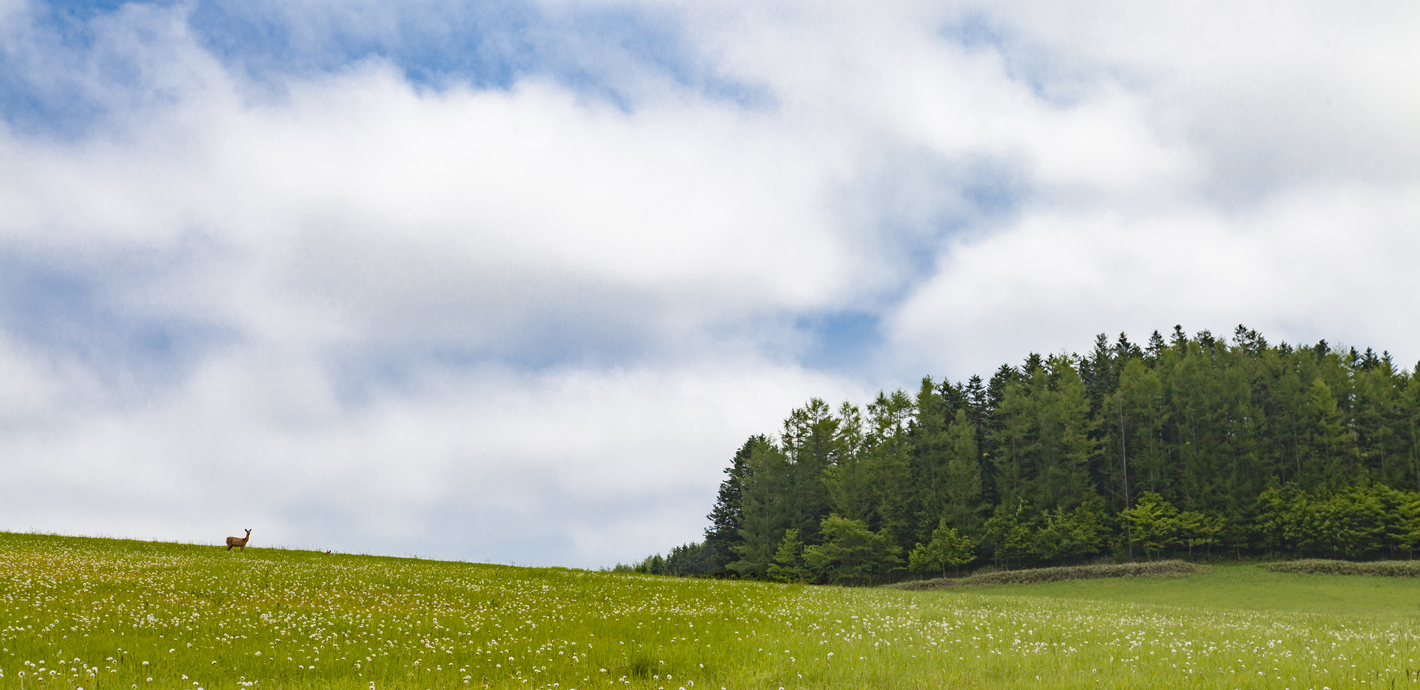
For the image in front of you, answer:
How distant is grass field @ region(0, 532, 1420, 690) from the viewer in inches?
497

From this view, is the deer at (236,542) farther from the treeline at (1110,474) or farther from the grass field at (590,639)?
the treeline at (1110,474)

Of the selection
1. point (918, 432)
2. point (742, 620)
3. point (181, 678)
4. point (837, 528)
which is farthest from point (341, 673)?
point (918, 432)

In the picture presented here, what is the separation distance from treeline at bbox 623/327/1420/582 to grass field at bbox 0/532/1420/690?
50.0 m

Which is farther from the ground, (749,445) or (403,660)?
(749,445)

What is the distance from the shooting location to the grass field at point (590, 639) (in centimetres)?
1262

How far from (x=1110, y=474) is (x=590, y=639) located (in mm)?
84003

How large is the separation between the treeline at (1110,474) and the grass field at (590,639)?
50.0 metres

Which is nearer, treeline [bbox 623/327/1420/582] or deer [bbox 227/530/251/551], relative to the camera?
deer [bbox 227/530/251/551]

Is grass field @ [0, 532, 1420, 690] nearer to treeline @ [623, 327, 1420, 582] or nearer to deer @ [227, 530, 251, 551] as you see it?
deer @ [227, 530, 251, 551]

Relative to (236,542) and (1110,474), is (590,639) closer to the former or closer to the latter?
(236,542)

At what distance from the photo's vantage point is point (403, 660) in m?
13.6

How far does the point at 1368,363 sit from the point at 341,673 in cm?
12364

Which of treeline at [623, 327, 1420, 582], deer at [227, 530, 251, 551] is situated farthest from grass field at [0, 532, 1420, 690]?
treeline at [623, 327, 1420, 582]

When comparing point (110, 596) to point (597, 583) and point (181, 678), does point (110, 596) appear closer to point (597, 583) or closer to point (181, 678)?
point (181, 678)
